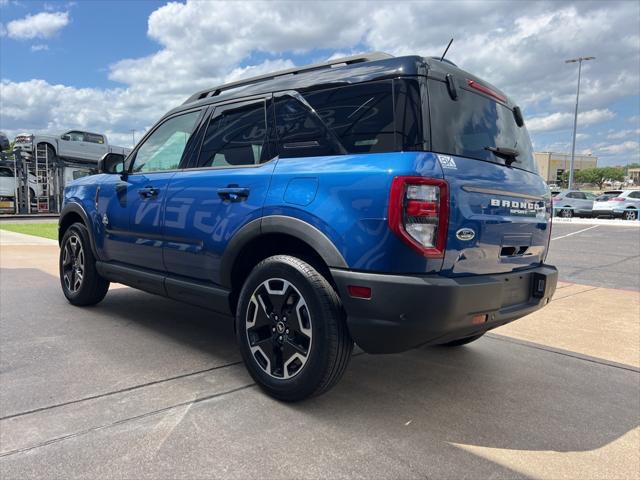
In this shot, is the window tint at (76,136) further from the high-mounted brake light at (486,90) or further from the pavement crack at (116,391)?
the high-mounted brake light at (486,90)

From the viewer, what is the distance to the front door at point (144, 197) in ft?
13.1

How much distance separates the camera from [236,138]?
3578mm

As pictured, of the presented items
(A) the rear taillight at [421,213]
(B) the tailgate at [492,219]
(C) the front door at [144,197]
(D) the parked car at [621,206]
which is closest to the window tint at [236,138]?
(C) the front door at [144,197]

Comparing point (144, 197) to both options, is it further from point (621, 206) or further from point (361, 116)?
point (621, 206)

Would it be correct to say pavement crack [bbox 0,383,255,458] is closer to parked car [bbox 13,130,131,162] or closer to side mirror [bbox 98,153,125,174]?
side mirror [bbox 98,153,125,174]

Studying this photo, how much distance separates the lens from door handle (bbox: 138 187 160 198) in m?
→ 4.00

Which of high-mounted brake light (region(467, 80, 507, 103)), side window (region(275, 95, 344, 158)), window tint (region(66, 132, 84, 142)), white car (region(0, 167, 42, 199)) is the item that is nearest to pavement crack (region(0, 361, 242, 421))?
side window (region(275, 95, 344, 158))

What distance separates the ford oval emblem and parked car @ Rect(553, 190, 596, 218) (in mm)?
27355

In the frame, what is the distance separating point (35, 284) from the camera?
6395 mm

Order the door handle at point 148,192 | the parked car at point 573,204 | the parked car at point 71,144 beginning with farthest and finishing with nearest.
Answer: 1. the parked car at point 573,204
2. the parked car at point 71,144
3. the door handle at point 148,192

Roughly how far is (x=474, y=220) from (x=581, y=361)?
2.23 m

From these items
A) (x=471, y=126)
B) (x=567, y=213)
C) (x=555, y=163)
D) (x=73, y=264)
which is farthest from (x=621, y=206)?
(x=555, y=163)

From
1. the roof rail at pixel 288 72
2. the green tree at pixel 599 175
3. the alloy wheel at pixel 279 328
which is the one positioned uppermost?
the green tree at pixel 599 175

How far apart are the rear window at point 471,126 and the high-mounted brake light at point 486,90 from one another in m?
0.04
